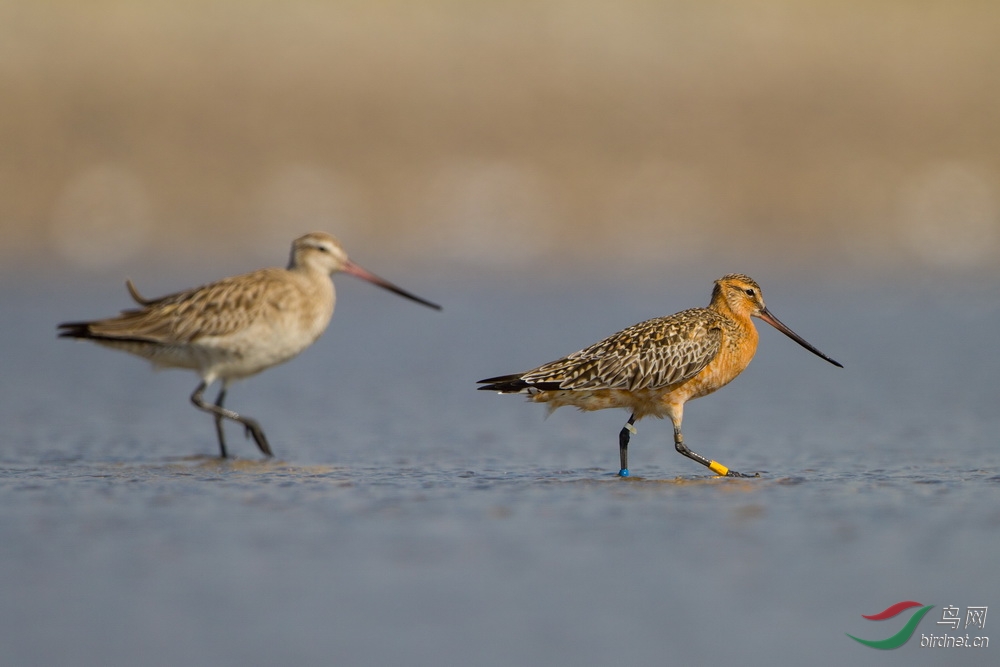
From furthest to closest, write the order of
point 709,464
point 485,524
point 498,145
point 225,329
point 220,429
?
point 498,145 < point 220,429 < point 225,329 < point 709,464 < point 485,524

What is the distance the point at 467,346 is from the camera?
14.8 meters

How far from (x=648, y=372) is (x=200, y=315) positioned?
2922 mm

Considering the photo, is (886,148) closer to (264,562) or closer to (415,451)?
(415,451)

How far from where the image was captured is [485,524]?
636 centimetres

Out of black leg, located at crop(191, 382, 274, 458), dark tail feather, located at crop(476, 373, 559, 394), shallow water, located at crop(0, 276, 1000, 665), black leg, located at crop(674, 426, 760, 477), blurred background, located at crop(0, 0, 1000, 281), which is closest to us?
shallow water, located at crop(0, 276, 1000, 665)

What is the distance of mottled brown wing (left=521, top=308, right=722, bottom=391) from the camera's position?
312 inches

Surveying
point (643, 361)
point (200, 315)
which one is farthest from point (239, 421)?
point (643, 361)

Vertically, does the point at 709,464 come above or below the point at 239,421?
below

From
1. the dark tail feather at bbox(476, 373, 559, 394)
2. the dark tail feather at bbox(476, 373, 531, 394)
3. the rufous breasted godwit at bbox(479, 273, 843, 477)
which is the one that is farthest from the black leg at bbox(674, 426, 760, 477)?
the dark tail feather at bbox(476, 373, 531, 394)

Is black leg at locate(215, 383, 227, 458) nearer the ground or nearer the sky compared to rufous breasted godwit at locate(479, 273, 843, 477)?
nearer the ground

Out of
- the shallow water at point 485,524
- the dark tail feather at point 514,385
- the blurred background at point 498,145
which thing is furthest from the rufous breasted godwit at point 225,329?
the blurred background at point 498,145

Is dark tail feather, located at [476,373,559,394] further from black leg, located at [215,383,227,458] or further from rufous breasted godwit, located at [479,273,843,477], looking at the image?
black leg, located at [215,383,227,458]

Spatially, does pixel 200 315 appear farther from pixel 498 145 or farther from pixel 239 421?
pixel 498 145

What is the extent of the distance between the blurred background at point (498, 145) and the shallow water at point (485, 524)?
37.7 feet
